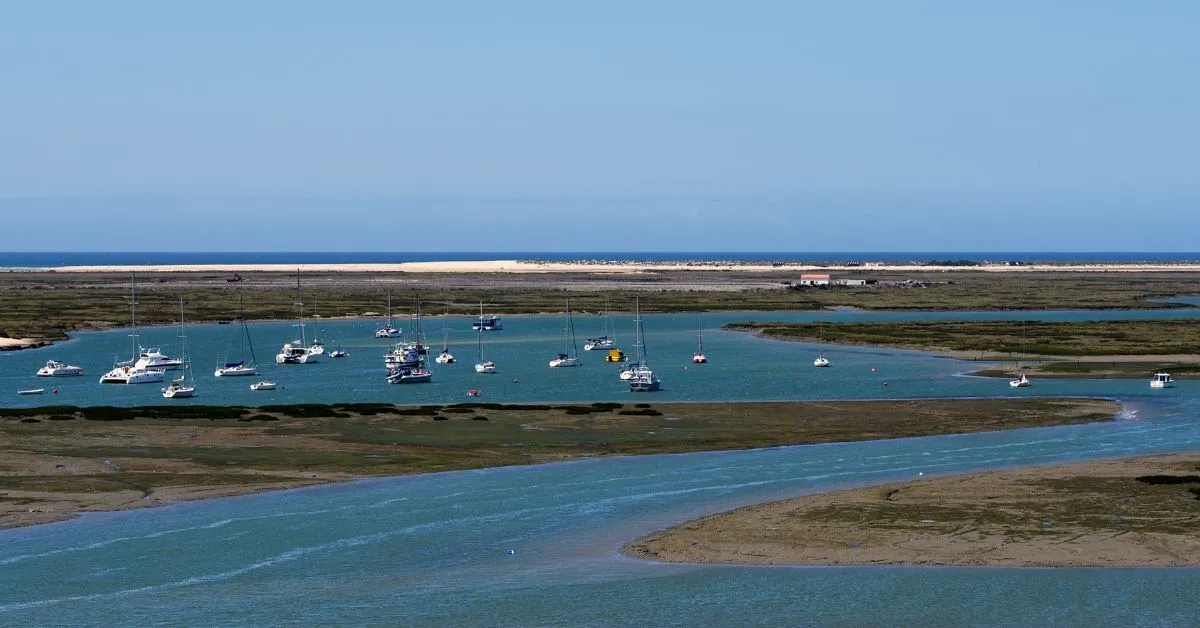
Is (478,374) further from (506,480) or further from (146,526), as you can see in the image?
(146,526)

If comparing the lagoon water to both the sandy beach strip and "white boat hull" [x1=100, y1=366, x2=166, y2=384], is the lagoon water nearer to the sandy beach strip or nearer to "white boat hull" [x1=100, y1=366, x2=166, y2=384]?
the sandy beach strip

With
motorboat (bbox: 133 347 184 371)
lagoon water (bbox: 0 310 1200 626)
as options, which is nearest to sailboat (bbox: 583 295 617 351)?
motorboat (bbox: 133 347 184 371)

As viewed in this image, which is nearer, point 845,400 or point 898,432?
point 898,432

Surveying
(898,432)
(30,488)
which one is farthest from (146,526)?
(898,432)

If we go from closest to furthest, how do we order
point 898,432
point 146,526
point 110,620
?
1. point 110,620
2. point 146,526
3. point 898,432

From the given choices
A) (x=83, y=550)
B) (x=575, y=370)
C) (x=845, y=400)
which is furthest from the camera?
(x=575, y=370)

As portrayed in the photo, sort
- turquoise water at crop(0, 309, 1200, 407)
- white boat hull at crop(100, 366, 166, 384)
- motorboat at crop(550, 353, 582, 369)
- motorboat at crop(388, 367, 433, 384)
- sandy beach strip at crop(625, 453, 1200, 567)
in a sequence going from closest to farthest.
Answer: sandy beach strip at crop(625, 453, 1200, 567) → turquoise water at crop(0, 309, 1200, 407) → motorboat at crop(388, 367, 433, 384) → white boat hull at crop(100, 366, 166, 384) → motorboat at crop(550, 353, 582, 369)

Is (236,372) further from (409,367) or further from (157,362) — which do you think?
(409,367)

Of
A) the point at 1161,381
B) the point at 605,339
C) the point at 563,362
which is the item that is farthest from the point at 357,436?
the point at 605,339
